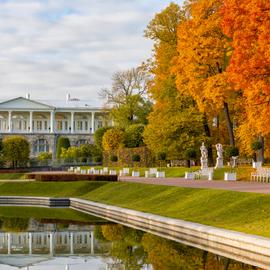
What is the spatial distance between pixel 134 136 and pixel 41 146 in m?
53.8

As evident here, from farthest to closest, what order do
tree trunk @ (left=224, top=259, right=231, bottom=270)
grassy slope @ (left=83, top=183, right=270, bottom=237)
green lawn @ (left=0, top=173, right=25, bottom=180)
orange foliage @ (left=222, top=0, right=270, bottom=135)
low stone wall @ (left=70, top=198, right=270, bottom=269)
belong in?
1. green lawn @ (left=0, top=173, right=25, bottom=180)
2. orange foliage @ (left=222, top=0, right=270, bottom=135)
3. grassy slope @ (left=83, top=183, right=270, bottom=237)
4. low stone wall @ (left=70, top=198, right=270, bottom=269)
5. tree trunk @ (left=224, top=259, right=231, bottom=270)

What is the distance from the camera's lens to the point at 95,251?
16.2 metres

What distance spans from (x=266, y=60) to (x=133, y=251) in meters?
9.25

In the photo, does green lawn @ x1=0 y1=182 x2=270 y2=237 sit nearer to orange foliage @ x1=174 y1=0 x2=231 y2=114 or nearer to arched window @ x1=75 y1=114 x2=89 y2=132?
orange foliage @ x1=174 y1=0 x2=231 y2=114

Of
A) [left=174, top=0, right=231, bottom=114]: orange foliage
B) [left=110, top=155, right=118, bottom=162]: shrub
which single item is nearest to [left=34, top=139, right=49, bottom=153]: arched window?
[left=110, top=155, right=118, bottom=162]: shrub

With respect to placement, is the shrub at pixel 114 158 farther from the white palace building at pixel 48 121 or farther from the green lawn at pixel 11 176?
the white palace building at pixel 48 121

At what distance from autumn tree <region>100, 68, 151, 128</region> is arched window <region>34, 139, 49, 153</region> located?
41260 millimetres

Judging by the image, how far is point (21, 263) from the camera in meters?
14.4

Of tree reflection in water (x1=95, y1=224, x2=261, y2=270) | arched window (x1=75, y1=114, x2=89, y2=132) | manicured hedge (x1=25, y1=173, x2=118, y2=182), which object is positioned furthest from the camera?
arched window (x1=75, y1=114, x2=89, y2=132)

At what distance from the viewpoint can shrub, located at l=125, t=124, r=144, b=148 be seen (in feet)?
203

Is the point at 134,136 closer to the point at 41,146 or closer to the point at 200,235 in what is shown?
the point at 200,235

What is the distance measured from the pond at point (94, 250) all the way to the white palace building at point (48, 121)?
91.7 m

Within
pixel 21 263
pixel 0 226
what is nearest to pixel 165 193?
pixel 0 226

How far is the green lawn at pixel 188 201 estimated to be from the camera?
1794 centimetres
